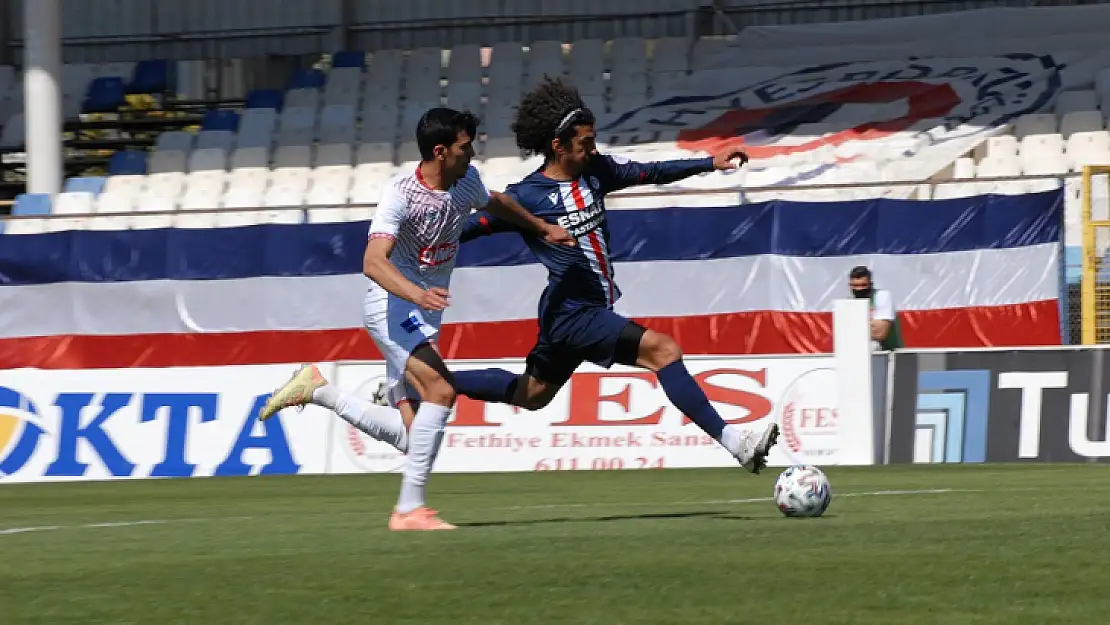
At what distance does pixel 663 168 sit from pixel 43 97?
17.5m

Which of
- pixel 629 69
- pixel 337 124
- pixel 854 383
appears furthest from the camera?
pixel 629 69

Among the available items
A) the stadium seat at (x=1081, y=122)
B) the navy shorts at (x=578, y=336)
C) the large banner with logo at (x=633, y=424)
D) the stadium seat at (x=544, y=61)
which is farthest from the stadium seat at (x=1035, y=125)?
the navy shorts at (x=578, y=336)

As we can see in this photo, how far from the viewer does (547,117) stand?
8695 mm

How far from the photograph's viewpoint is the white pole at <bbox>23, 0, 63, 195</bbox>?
966 inches

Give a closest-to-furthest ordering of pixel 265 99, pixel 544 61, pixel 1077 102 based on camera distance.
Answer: pixel 1077 102 → pixel 544 61 → pixel 265 99

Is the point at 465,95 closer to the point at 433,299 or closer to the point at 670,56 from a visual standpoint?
the point at 670,56

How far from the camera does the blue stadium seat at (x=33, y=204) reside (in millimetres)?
23438

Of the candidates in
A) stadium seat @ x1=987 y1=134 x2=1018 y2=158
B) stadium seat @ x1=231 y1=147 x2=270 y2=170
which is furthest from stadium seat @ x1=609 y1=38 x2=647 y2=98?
stadium seat @ x1=987 y1=134 x2=1018 y2=158

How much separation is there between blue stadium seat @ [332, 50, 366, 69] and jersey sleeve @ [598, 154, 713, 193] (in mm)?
20997

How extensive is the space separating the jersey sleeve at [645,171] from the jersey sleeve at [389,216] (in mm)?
1526

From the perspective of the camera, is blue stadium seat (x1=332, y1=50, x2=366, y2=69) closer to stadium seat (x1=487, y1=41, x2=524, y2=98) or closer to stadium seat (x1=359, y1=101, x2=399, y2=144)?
stadium seat (x1=359, y1=101, x2=399, y2=144)

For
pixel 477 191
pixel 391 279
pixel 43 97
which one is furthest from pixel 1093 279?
pixel 43 97

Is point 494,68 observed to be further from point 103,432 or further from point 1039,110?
point 103,432

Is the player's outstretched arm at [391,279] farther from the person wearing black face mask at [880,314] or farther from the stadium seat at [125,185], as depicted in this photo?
the stadium seat at [125,185]
